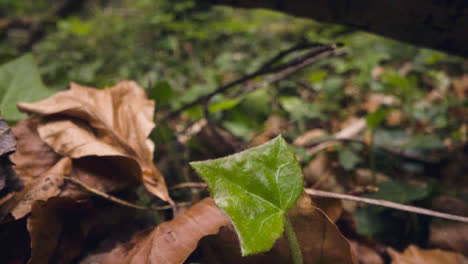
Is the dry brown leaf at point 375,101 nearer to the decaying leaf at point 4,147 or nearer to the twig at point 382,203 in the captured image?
the twig at point 382,203

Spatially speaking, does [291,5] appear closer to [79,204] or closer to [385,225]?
[385,225]

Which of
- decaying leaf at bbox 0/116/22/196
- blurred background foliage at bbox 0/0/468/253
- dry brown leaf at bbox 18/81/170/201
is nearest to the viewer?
decaying leaf at bbox 0/116/22/196

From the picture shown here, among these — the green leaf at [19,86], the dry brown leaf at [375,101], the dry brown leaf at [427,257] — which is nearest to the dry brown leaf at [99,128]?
the green leaf at [19,86]

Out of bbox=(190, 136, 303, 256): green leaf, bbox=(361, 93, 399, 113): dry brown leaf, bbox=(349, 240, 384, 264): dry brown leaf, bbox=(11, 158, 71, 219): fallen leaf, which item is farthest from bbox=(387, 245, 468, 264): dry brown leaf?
bbox=(361, 93, 399, 113): dry brown leaf

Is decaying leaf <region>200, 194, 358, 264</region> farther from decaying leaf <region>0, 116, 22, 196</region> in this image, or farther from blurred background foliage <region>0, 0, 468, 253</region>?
decaying leaf <region>0, 116, 22, 196</region>

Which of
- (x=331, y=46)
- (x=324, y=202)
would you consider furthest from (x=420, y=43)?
(x=324, y=202)

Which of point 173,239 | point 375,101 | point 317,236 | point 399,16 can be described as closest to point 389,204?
point 317,236
